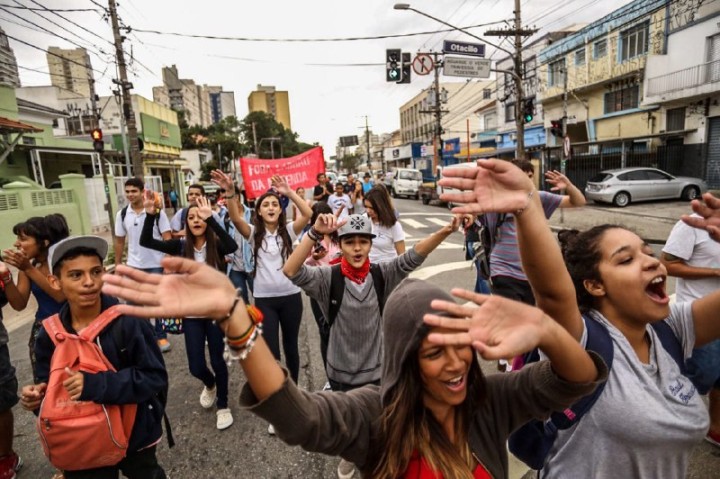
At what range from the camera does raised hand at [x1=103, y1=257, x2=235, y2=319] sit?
1159 millimetres

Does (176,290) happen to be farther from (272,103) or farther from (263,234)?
(272,103)

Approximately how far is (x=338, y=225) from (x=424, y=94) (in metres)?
71.2

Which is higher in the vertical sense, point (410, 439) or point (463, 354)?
point (463, 354)

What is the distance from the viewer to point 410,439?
50.8 inches

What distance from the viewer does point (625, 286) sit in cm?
163

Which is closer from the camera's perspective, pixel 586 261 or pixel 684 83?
pixel 586 261

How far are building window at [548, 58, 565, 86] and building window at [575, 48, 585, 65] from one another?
1020mm

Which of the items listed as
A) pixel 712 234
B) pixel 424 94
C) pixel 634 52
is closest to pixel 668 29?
pixel 634 52

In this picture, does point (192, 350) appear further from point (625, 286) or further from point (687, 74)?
point (687, 74)

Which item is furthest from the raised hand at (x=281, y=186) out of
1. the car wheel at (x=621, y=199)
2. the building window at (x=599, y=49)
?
the building window at (x=599, y=49)

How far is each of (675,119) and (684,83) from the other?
1.78m

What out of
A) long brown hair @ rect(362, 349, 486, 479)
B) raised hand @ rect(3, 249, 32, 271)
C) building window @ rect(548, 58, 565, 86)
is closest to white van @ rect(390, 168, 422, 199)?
building window @ rect(548, 58, 565, 86)

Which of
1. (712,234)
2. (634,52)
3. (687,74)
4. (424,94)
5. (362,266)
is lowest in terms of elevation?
(362,266)

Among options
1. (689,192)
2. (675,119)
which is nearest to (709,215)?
(689,192)
